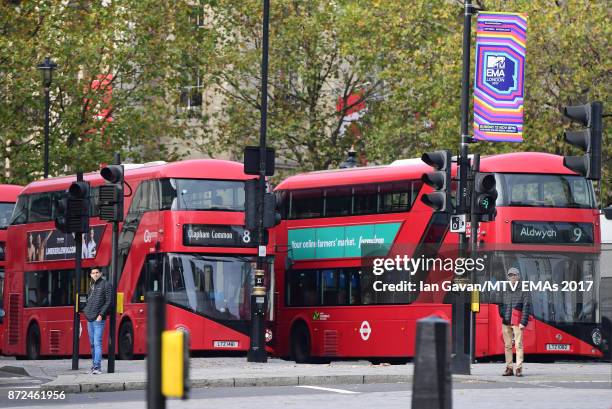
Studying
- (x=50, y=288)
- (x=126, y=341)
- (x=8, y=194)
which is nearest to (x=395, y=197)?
(x=126, y=341)

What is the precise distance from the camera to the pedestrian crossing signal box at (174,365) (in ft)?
25.3

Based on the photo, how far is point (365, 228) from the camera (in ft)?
103

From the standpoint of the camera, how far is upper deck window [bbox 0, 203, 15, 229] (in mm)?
42219

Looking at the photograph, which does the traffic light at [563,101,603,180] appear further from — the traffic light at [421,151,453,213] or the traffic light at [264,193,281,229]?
the traffic light at [264,193,281,229]

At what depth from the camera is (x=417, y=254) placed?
30078 mm

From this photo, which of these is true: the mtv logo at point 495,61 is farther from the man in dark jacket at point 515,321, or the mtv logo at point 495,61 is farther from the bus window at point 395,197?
the bus window at point 395,197

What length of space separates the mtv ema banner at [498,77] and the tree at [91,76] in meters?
23.5

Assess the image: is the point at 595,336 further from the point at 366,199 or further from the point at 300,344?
the point at 300,344

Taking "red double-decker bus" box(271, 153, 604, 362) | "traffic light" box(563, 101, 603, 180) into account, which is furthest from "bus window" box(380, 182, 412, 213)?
"traffic light" box(563, 101, 603, 180)

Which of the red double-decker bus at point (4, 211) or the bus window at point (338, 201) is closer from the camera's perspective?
the bus window at point (338, 201)

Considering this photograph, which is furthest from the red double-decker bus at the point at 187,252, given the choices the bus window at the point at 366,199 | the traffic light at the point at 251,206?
the bus window at the point at 366,199

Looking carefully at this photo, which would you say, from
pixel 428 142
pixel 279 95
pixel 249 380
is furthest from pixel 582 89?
pixel 249 380

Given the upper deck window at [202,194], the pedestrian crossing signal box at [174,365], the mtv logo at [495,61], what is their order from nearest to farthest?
1. the pedestrian crossing signal box at [174,365]
2. the mtv logo at [495,61]
3. the upper deck window at [202,194]

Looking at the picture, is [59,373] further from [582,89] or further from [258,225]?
[582,89]
